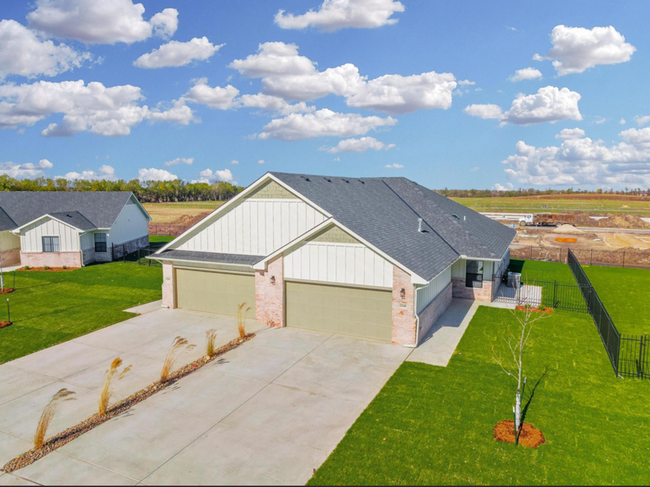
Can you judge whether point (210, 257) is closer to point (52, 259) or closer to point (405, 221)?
point (405, 221)

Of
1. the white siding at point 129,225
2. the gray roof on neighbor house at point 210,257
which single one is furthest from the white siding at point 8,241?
the gray roof on neighbor house at point 210,257

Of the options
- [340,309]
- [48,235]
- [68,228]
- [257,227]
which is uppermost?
[257,227]

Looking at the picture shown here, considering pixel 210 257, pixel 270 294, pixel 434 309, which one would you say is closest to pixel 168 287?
pixel 210 257

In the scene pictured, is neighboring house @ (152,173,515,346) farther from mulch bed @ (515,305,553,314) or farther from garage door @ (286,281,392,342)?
mulch bed @ (515,305,553,314)

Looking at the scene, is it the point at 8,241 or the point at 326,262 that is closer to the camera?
the point at 326,262

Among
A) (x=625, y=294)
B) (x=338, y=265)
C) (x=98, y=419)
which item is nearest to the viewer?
(x=98, y=419)

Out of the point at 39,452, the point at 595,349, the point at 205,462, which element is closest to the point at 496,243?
the point at 595,349

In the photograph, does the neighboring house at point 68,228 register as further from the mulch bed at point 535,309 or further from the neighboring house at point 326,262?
the mulch bed at point 535,309

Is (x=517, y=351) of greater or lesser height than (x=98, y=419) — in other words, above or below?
above

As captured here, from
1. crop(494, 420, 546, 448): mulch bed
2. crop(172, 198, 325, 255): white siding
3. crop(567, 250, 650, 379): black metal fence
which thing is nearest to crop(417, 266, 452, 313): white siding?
crop(172, 198, 325, 255): white siding
